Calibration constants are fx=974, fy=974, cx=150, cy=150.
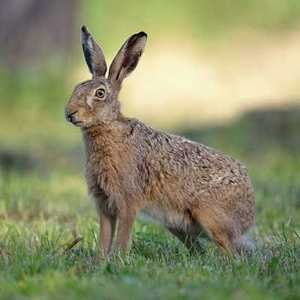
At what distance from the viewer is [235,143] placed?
1265cm

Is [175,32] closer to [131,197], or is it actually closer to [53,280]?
[131,197]

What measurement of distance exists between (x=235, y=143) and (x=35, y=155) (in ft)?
8.54

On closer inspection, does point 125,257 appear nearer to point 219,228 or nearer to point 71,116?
point 219,228

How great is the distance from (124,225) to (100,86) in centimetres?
96

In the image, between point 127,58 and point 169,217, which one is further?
point 127,58

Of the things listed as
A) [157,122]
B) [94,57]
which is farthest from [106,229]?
[157,122]

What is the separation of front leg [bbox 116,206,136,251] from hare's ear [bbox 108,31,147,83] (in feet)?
3.30

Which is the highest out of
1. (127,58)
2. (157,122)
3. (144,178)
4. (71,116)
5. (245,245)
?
(127,58)

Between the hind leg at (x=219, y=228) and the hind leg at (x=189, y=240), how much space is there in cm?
12

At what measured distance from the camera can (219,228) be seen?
640 cm

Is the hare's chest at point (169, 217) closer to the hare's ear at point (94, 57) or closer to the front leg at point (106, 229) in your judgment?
the front leg at point (106, 229)

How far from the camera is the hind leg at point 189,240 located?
6386 millimetres

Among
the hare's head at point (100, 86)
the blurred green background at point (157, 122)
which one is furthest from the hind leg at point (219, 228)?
the hare's head at point (100, 86)

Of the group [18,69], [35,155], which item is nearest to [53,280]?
[35,155]
